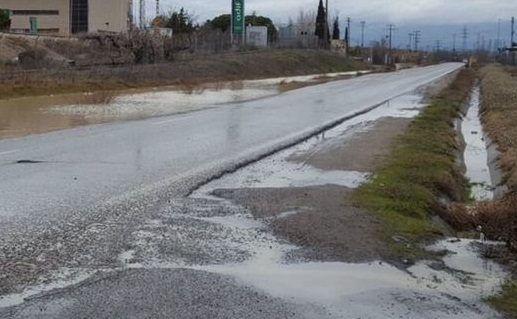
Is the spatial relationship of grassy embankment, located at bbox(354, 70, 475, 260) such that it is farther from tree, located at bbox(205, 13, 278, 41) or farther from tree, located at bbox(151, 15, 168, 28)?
tree, located at bbox(205, 13, 278, 41)

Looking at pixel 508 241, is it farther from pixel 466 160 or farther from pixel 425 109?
pixel 425 109

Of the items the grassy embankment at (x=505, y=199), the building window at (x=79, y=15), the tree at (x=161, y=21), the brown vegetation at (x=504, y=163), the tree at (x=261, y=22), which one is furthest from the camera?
the tree at (x=261, y=22)

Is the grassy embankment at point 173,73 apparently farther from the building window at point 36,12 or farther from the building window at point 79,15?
the building window at point 36,12

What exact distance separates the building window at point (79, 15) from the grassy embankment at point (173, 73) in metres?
36.6

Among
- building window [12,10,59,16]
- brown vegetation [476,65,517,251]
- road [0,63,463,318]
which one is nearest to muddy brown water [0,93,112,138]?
road [0,63,463,318]

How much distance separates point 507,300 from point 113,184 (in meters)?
5.86

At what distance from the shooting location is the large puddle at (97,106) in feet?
62.4

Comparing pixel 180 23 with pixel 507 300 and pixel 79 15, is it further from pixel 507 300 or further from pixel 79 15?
pixel 507 300

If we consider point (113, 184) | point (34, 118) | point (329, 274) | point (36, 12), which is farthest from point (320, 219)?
point (36, 12)

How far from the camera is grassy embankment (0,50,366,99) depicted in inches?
1166

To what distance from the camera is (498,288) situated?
6.19 meters

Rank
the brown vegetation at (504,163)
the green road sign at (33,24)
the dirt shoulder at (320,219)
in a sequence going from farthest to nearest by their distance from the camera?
the green road sign at (33,24), the brown vegetation at (504,163), the dirt shoulder at (320,219)

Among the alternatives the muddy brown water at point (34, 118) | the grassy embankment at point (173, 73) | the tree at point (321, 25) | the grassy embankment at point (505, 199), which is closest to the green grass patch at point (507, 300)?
the grassy embankment at point (505, 199)

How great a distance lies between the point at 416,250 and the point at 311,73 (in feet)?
198
